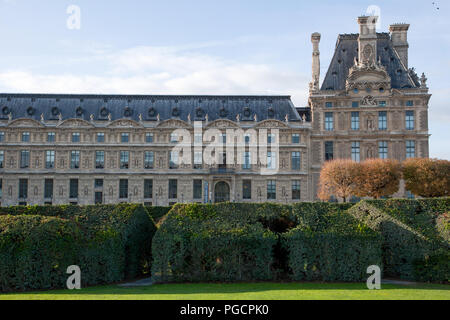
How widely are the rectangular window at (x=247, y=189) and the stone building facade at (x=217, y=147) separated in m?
0.13

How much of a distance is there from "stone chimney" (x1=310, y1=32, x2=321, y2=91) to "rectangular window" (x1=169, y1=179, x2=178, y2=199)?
2132 centimetres

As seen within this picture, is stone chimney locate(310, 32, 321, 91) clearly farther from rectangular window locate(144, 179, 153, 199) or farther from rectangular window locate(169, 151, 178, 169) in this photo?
rectangular window locate(144, 179, 153, 199)

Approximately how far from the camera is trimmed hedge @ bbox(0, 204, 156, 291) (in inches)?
788

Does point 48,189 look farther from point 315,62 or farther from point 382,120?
point 382,120

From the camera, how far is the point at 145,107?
2579 inches

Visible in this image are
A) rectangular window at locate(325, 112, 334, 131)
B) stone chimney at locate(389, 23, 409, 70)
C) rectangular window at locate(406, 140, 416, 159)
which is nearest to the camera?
rectangular window at locate(406, 140, 416, 159)

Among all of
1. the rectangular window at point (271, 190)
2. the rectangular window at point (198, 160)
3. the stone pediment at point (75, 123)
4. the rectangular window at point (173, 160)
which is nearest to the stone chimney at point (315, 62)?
the rectangular window at point (271, 190)

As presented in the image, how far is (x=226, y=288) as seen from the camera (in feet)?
65.7

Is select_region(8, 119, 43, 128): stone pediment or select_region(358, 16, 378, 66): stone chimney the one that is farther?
select_region(358, 16, 378, 66): stone chimney

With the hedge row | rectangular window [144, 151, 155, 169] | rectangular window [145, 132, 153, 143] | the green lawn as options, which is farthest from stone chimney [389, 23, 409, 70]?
the green lawn

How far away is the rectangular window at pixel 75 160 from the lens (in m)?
61.9

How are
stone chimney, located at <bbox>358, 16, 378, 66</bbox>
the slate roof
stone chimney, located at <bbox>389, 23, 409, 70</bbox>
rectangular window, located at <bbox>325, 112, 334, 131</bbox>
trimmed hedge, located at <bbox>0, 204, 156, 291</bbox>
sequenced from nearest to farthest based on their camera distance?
trimmed hedge, located at <bbox>0, 204, 156, 291</bbox> < rectangular window, located at <bbox>325, 112, 334, 131</bbox> < stone chimney, located at <bbox>358, 16, 378, 66</bbox> < the slate roof < stone chimney, located at <bbox>389, 23, 409, 70</bbox>

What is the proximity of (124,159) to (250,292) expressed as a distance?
1810 inches
